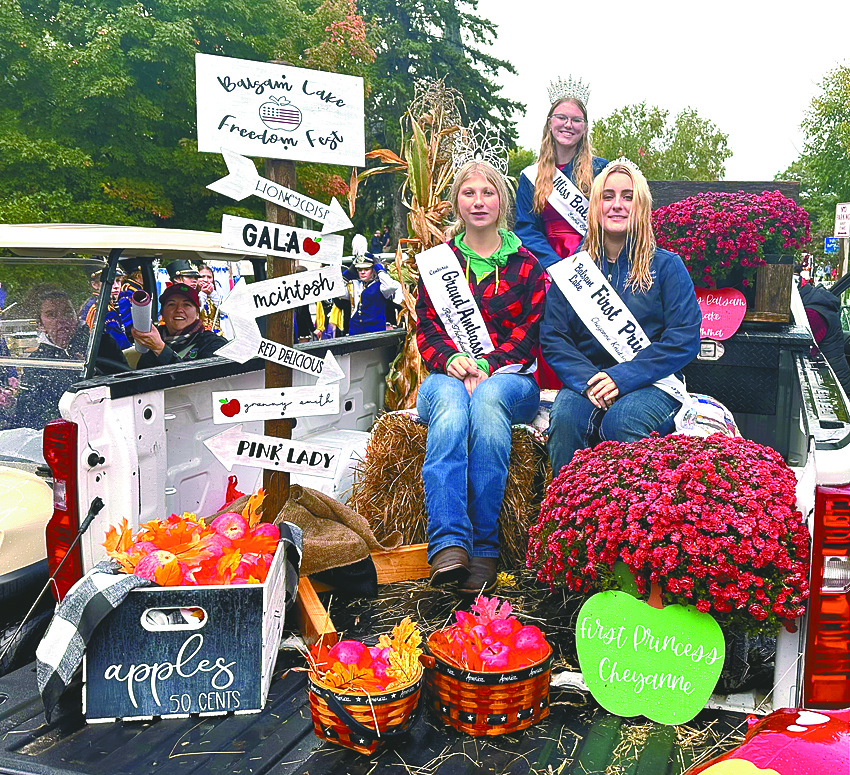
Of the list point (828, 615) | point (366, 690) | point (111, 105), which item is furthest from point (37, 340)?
point (111, 105)

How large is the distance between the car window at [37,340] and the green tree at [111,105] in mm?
9429

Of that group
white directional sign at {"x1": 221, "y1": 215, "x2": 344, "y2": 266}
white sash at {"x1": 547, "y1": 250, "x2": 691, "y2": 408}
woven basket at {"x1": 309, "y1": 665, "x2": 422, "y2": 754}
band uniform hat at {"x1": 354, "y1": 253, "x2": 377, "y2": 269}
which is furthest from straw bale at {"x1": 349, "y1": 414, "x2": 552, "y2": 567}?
band uniform hat at {"x1": 354, "y1": 253, "x2": 377, "y2": 269}

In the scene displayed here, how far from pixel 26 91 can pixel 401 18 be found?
820 inches

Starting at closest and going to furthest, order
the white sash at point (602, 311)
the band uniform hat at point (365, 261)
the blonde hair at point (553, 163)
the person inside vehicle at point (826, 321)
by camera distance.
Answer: the white sash at point (602, 311)
the blonde hair at point (553, 163)
the person inside vehicle at point (826, 321)
the band uniform hat at point (365, 261)

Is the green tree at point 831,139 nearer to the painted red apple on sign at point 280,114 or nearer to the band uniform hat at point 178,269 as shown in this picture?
the band uniform hat at point 178,269

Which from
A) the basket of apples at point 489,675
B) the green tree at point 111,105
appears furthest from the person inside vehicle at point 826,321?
the green tree at point 111,105

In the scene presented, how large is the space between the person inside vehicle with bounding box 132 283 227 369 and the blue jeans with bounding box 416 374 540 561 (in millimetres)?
1578

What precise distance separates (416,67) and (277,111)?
1160 inches

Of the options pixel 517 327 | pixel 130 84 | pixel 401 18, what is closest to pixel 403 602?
pixel 517 327

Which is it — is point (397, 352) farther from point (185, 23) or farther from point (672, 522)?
point (185, 23)

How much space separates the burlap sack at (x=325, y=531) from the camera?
3195 millimetres

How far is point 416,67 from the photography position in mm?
30703

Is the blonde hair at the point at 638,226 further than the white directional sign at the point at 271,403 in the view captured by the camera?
Yes

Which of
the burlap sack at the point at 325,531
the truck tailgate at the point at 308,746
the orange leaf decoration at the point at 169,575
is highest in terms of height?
the orange leaf decoration at the point at 169,575
